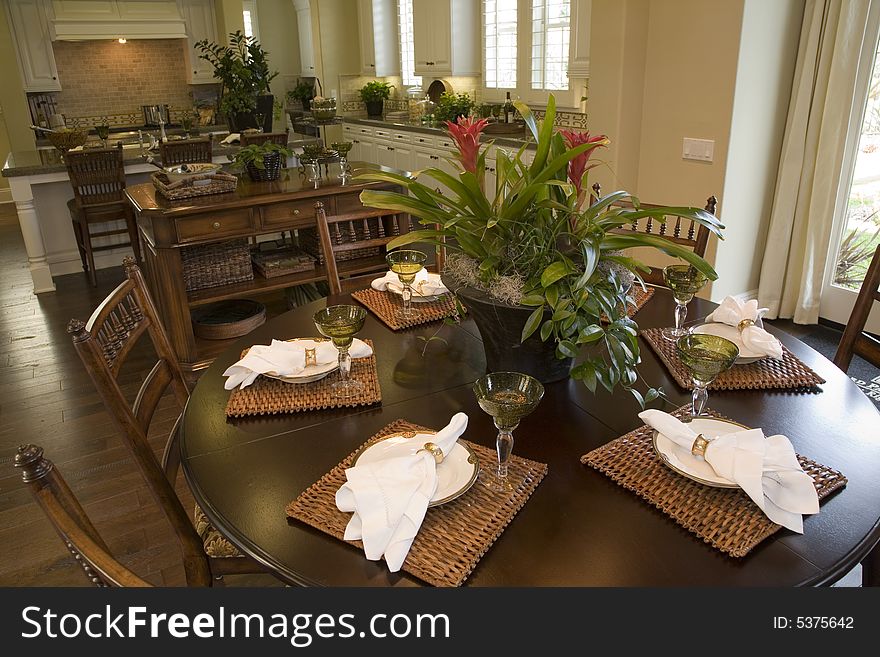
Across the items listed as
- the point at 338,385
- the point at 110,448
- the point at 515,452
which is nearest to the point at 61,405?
the point at 110,448

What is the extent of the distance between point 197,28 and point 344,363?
803 centimetres

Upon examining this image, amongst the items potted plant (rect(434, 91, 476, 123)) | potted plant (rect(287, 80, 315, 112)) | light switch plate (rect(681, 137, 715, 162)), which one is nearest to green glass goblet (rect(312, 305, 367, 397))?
light switch plate (rect(681, 137, 715, 162))

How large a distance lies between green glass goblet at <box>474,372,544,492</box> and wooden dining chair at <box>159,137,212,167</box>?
12.6 ft

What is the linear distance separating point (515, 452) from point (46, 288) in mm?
4646

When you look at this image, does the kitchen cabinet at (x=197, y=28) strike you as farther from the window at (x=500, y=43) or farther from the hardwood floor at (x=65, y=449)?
the hardwood floor at (x=65, y=449)

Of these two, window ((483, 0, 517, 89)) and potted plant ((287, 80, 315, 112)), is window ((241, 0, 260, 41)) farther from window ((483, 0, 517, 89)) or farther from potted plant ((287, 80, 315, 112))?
window ((483, 0, 517, 89))

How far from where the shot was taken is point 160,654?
3.39 feet

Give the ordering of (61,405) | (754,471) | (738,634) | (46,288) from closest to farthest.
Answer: (738,634) < (754,471) < (61,405) < (46,288)

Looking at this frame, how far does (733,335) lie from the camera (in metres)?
1.65

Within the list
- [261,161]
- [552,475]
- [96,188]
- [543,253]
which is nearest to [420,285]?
[543,253]

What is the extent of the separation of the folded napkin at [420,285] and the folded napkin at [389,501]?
872mm

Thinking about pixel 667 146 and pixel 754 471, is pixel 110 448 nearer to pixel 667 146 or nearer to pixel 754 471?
pixel 754 471

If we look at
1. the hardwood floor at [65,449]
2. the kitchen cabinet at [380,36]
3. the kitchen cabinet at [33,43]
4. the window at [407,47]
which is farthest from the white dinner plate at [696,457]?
the kitchen cabinet at [33,43]

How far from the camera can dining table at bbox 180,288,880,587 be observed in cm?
98
